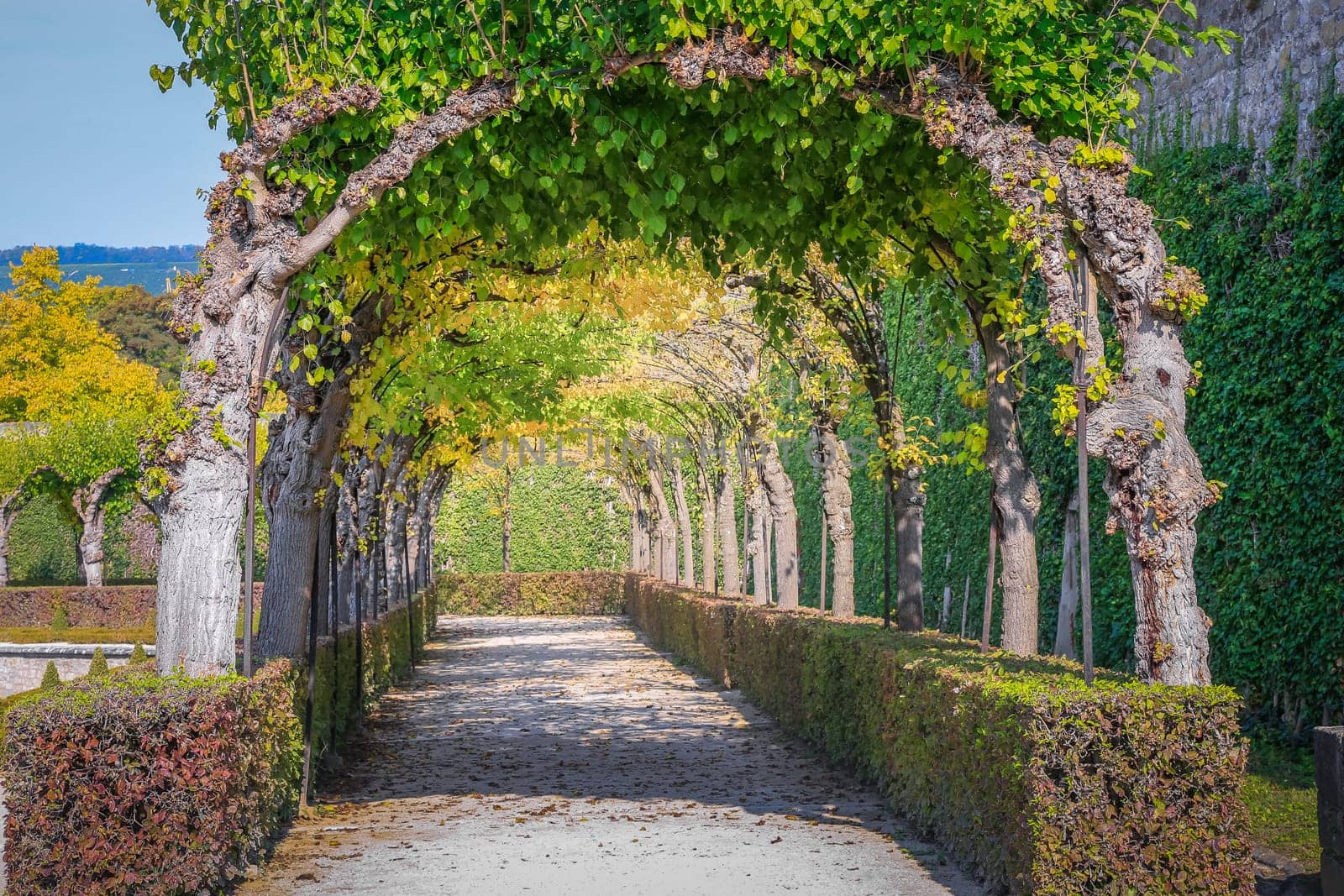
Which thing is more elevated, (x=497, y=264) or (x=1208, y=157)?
(x=1208, y=157)

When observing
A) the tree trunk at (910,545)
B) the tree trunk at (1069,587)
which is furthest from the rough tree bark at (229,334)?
the tree trunk at (1069,587)

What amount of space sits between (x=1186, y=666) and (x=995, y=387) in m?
3.60

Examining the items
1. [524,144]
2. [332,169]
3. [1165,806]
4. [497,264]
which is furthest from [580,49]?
[1165,806]

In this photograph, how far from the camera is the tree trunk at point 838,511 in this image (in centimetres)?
1464

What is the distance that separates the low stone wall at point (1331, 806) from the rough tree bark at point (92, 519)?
36192mm

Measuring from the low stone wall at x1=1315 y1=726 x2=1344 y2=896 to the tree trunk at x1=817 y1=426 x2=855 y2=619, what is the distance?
8919mm

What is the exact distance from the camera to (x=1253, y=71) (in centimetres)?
1021

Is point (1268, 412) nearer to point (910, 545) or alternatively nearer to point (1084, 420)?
point (910, 545)

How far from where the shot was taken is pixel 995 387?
922cm

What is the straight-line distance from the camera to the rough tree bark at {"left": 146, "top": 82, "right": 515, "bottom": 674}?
6.61 metres

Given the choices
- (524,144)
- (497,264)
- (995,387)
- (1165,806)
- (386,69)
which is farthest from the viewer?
(497,264)

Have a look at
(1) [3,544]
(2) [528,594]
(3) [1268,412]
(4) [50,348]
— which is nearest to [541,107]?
(3) [1268,412]

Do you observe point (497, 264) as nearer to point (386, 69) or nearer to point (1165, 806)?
point (386, 69)

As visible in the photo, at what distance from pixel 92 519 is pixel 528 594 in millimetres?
13868
